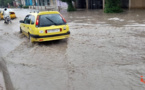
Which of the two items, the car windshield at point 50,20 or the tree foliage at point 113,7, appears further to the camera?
the tree foliage at point 113,7

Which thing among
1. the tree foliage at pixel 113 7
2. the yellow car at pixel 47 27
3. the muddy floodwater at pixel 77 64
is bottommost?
the muddy floodwater at pixel 77 64

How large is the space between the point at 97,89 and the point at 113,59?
2072 millimetres

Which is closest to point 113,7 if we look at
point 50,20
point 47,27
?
point 50,20

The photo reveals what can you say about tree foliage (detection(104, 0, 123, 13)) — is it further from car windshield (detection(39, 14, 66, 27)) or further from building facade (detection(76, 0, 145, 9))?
car windshield (detection(39, 14, 66, 27))

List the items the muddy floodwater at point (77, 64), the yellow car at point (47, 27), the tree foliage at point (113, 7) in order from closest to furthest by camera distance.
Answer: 1. the muddy floodwater at point (77, 64)
2. the yellow car at point (47, 27)
3. the tree foliage at point (113, 7)

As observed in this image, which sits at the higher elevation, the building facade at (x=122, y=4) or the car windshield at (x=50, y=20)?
the building facade at (x=122, y=4)

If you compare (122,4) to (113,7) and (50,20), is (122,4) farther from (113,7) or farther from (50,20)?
(50,20)

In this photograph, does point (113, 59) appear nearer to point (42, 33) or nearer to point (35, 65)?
point (35, 65)

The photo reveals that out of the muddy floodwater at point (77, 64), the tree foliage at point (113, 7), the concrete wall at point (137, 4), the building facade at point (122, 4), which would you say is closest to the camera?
the muddy floodwater at point (77, 64)

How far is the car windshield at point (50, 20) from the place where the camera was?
25.6 feet

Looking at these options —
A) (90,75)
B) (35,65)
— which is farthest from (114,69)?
(35,65)

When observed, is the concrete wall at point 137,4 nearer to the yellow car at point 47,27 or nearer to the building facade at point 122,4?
the building facade at point 122,4

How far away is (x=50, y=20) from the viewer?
7.90m

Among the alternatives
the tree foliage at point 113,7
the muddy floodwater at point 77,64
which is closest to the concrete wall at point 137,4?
the tree foliage at point 113,7
